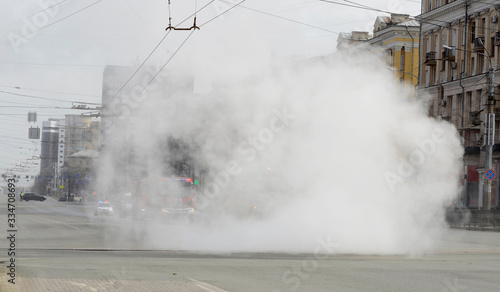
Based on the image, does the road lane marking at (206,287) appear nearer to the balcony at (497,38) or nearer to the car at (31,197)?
the balcony at (497,38)

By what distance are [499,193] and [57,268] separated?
1779 inches

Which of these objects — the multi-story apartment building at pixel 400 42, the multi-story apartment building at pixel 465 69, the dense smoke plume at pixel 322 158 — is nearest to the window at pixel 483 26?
the multi-story apartment building at pixel 465 69

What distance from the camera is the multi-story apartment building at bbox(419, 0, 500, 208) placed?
54719 millimetres

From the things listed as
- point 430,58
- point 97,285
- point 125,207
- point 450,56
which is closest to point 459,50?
point 450,56

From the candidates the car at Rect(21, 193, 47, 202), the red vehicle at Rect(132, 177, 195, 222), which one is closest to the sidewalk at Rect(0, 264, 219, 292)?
the red vehicle at Rect(132, 177, 195, 222)

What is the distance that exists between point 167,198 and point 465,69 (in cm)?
3118

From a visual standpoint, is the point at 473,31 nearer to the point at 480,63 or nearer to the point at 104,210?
the point at 480,63

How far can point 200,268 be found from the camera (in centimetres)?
1638

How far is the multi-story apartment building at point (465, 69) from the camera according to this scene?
54719 millimetres

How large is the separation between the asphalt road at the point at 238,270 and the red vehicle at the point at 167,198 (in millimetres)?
12009

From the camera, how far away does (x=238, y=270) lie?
15977 millimetres

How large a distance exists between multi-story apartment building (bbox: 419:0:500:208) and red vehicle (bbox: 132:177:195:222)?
954 inches

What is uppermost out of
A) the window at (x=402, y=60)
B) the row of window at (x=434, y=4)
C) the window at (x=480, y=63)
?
the row of window at (x=434, y=4)

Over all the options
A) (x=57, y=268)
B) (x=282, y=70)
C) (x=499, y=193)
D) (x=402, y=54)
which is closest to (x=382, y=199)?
(x=282, y=70)
